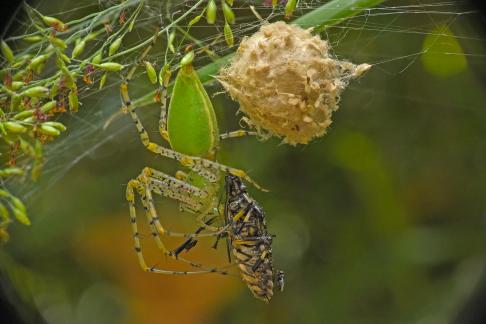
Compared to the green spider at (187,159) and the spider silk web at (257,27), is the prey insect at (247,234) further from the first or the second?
the spider silk web at (257,27)

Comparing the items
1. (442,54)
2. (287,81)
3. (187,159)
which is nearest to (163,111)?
(187,159)

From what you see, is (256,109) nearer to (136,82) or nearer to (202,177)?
(202,177)

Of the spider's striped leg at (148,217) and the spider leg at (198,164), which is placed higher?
the spider leg at (198,164)

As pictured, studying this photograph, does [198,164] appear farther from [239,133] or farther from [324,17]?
[324,17]

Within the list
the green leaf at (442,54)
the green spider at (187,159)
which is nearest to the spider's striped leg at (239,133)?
the green spider at (187,159)

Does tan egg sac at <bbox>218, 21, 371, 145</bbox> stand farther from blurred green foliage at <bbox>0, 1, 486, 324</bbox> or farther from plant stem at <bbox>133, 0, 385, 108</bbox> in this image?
blurred green foliage at <bbox>0, 1, 486, 324</bbox>

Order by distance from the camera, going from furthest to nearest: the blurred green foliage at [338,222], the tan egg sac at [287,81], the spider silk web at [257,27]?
1. the blurred green foliage at [338,222]
2. the spider silk web at [257,27]
3. the tan egg sac at [287,81]

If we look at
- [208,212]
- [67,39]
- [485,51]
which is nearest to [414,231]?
[485,51]

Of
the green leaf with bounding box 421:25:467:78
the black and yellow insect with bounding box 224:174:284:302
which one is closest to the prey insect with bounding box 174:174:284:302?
the black and yellow insect with bounding box 224:174:284:302
